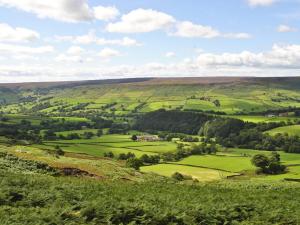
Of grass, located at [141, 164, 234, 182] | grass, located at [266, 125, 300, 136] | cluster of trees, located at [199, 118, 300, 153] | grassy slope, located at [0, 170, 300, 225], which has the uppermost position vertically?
grassy slope, located at [0, 170, 300, 225]

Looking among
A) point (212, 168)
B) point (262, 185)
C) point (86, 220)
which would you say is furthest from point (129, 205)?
point (212, 168)

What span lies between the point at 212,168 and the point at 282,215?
238 ft

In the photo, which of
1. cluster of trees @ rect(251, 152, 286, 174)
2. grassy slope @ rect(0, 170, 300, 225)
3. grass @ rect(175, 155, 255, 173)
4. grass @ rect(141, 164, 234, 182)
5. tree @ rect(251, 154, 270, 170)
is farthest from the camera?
grass @ rect(175, 155, 255, 173)

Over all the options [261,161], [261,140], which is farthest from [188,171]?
[261,140]

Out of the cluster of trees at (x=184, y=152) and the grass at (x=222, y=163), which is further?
the cluster of trees at (x=184, y=152)

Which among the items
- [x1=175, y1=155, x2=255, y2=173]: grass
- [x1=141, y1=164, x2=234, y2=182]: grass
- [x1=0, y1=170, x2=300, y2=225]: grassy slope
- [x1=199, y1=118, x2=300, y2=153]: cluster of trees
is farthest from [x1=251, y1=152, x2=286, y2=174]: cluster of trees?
[x1=0, y1=170, x2=300, y2=225]: grassy slope

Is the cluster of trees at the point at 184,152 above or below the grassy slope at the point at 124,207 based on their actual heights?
below

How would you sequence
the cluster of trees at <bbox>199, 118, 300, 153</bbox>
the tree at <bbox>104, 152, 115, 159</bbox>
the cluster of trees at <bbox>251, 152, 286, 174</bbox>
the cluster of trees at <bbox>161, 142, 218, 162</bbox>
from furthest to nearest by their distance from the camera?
the cluster of trees at <bbox>199, 118, 300, 153</bbox> < the cluster of trees at <bbox>161, 142, 218, 162</bbox> < the tree at <bbox>104, 152, 115, 159</bbox> < the cluster of trees at <bbox>251, 152, 286, 174</bbox>

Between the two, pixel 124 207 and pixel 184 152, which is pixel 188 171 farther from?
pixel 124 207

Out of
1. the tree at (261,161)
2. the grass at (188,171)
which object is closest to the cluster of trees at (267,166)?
the tree at (261,161)

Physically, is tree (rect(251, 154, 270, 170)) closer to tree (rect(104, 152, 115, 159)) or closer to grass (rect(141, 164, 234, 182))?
grass (rect(141, 164, 234, 182))

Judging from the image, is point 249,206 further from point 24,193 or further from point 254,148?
point 254,148

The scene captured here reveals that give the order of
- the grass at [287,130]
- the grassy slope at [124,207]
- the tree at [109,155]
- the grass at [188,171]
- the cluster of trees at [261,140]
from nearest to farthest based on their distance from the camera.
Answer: the grassy slope at [124,207]
the grass at [188,171]
the tree at [109,155]
the cluster of trees at [261,140]
the grass at [287,130]

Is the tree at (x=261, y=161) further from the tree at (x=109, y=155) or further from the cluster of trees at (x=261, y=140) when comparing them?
the cluster of trees at (x=261, y=140)
